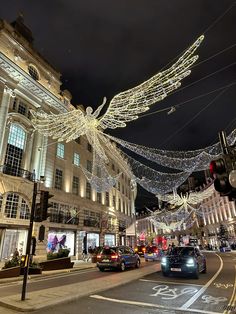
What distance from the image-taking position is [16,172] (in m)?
23.5

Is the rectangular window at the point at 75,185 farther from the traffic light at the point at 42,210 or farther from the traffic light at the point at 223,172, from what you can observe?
the traffic light at the point at 223,172

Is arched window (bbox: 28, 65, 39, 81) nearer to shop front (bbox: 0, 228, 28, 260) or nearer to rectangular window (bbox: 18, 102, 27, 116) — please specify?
rectangular window (bbox: 18, 102, 27, 116)

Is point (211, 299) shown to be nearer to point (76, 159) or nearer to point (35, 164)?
point (35, 164)

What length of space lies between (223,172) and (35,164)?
75.7 ft

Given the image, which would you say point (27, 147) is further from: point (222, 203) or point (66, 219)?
point (222, 203)

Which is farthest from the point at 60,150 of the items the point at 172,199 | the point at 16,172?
the point at 172,199

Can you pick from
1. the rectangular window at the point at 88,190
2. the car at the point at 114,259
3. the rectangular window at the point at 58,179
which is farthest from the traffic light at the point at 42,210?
the rectangular window at the point at 88,190

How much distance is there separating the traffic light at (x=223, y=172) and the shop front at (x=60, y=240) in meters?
23.2

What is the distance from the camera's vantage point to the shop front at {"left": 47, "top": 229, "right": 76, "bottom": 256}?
25.8 metres

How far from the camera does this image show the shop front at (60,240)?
84.7ft

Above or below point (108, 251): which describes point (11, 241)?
above

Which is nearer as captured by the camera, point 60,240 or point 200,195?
point 60,240

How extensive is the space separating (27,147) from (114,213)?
21.4 meters

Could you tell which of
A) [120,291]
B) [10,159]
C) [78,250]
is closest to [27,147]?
[10,159]
